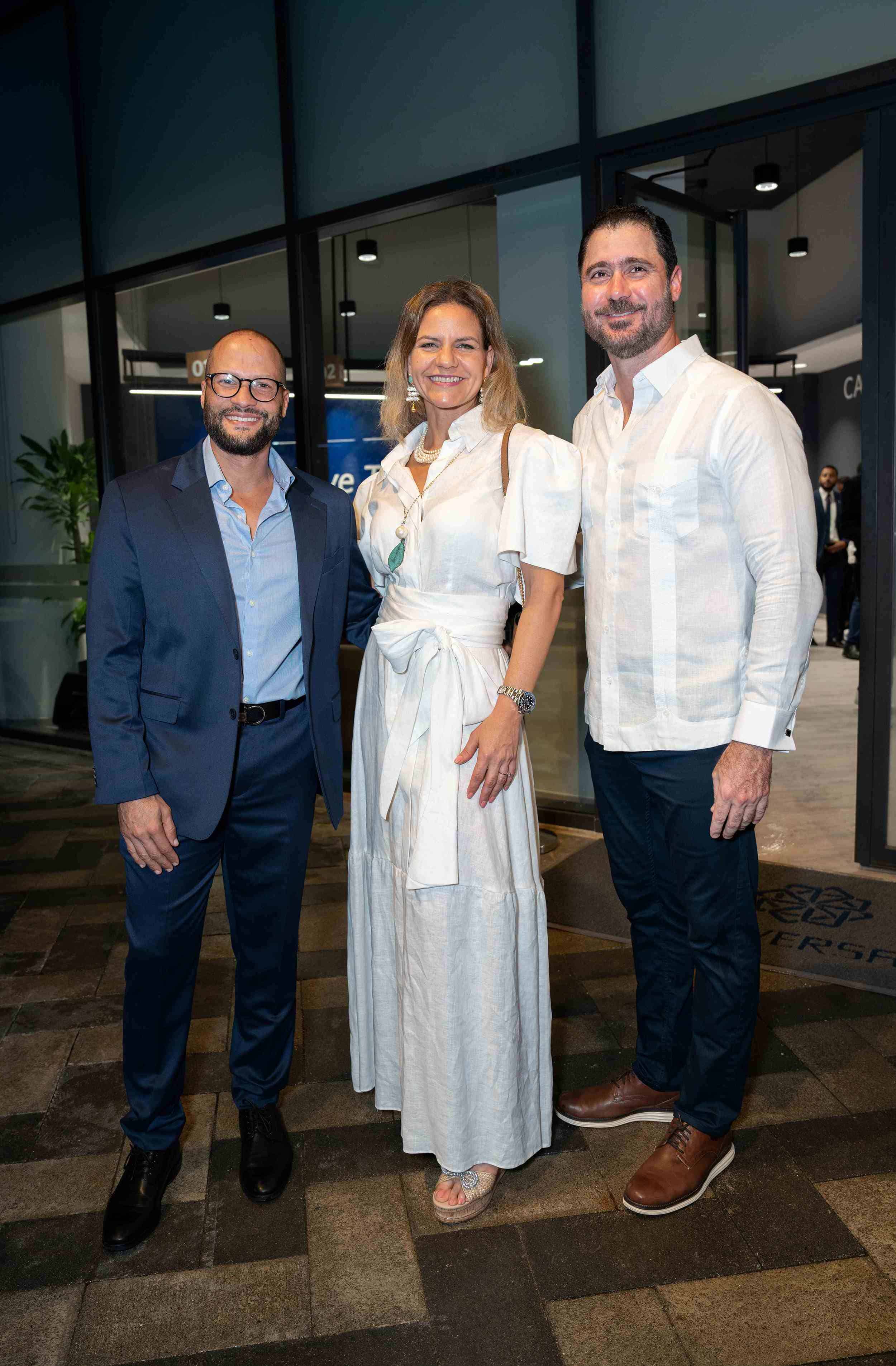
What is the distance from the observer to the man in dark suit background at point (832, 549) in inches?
422

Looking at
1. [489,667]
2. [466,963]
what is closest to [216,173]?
[489,667]

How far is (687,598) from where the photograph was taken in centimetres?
202

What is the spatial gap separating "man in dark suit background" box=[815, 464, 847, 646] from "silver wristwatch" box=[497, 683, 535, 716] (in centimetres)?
848

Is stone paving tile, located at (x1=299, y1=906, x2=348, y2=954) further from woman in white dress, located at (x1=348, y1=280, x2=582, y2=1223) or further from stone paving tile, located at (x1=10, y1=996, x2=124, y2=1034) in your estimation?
woman in white dress, located at (x1=348, y1=280, x2=582, y2=1223)

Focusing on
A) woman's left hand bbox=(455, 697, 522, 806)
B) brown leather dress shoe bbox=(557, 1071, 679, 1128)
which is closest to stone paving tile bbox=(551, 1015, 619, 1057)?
brown leather dress shoe bbox=(557, 1071, 679, 1128)

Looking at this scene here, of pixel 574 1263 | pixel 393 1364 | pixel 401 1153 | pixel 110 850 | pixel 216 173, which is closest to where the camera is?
pixel 393 1364

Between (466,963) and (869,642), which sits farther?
(869,642)

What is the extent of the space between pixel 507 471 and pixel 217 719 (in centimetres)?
74

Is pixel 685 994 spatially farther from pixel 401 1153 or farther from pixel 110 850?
pixel 110 850

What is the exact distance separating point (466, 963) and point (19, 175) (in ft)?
21.8

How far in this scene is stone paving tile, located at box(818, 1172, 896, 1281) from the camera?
1.96 m

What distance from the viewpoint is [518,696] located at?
6.82ft

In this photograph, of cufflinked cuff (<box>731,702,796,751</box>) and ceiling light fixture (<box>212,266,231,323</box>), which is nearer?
cufflinked cuff (<box>731,702,796,751</box>)

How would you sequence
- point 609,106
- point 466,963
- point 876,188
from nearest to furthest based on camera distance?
point 466,963
point 876,188
point 609,106
